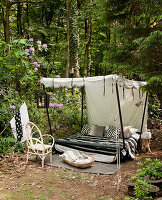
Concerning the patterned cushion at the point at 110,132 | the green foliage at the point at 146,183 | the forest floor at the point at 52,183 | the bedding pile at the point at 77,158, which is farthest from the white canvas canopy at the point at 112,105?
the green foliage at the point at 146,183

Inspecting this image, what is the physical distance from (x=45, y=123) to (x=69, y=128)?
0.86 m

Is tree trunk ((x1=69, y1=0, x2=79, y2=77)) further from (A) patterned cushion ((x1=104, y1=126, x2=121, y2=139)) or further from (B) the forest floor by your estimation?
(B) the forest floor

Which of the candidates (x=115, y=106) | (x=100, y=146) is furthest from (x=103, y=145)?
(x=115, y=106)

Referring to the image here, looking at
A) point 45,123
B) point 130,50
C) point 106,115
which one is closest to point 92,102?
point 106,115

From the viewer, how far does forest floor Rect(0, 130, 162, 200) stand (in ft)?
10.6

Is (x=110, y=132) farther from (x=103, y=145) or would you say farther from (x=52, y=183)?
(x=52, y=183)

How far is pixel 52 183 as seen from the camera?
146 inches

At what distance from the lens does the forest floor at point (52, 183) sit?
3.23 metres

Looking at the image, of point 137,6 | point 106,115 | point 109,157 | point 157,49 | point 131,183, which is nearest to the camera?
point 131,183

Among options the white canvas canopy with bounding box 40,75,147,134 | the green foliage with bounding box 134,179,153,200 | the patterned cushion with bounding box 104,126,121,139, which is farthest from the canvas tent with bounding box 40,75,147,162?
the green foliage with bounding box 134,179,153,200

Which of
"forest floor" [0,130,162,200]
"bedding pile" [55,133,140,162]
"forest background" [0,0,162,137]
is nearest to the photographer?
"forest floor" [0,130,162,200]

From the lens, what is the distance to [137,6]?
5500 millimetres

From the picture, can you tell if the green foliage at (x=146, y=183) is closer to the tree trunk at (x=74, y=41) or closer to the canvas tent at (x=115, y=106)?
the canvas tent at (x=115, y=106)

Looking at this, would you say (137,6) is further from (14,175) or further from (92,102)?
(14,175)
